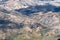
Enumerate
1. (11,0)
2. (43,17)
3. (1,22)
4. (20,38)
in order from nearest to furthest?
(20,38), (1,22), (43,17), (11,0)

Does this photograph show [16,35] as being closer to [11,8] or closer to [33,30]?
[33,30]

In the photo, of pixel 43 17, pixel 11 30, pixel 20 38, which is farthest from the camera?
pixel 43 17

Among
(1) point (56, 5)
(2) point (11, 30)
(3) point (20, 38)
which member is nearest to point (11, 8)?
(1) point (56, 5)

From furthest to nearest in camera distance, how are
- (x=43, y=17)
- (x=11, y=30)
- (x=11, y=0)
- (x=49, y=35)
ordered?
1. (x=11, y=0)
2. (x=43, y=17)
3. (x=11, y=30)
4. (x=49, y=35)

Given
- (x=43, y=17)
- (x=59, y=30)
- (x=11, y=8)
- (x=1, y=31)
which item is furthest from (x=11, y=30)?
(x=11, y=8)

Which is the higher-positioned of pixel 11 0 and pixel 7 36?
pixel 11 0

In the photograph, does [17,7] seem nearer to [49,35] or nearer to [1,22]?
[1,22]

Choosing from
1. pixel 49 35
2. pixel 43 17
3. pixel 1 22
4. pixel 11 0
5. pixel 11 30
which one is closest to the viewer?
pixel 49 35

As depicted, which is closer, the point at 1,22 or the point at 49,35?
the point at 49,35

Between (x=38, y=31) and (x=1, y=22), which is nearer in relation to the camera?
(x=38, y=31)
